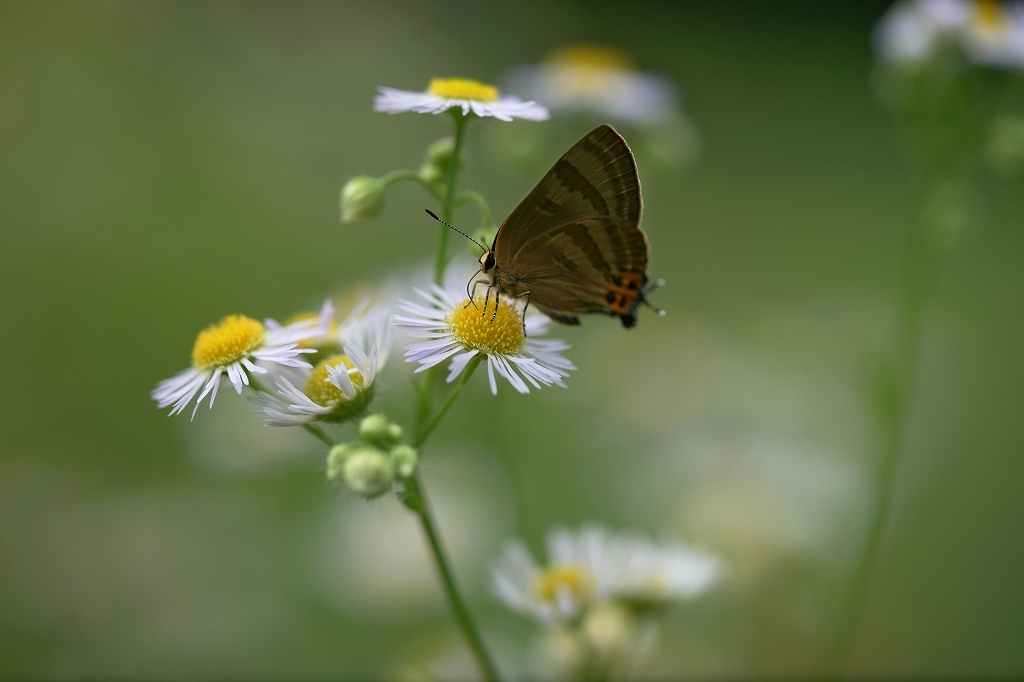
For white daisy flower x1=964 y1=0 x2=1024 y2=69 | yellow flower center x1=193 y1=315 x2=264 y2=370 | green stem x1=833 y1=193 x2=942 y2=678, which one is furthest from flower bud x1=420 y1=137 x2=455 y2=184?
white daisy flower x1=964 y1=0 x2=1024 y2=69

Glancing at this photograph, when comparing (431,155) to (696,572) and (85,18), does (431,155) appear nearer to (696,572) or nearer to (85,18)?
(696,572)

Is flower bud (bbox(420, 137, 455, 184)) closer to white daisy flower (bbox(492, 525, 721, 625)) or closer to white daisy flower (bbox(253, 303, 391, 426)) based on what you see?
white daisy flower (bbox(253, 303, 391, 426))

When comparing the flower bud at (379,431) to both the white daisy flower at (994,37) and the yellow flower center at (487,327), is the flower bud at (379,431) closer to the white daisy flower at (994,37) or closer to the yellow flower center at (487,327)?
the yellow flower center at (487,327)

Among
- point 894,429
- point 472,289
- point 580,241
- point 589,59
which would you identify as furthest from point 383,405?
point 589,59

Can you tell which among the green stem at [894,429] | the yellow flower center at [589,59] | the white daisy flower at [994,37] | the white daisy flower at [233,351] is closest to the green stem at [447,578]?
the white daisy flower at [233,351]

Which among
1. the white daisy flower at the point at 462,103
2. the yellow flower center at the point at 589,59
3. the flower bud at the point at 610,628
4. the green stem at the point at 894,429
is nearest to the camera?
the white daisy flower at the point at 462,103

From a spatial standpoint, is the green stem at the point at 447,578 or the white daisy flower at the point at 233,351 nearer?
the green stem at the point at 447,578

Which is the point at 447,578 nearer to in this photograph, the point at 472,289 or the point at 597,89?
the point at 472,289

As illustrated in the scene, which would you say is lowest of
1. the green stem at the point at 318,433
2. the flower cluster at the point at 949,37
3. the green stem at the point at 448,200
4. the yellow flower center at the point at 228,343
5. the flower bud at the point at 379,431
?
the flower bud at the point at 379,431
